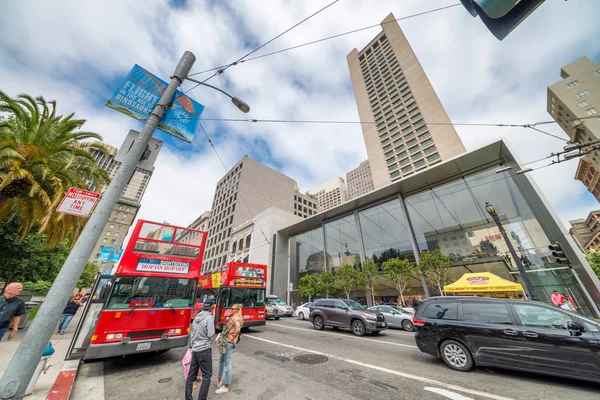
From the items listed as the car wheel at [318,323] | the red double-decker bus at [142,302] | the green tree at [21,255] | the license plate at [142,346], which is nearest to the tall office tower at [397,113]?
the car wheel at [318,323]

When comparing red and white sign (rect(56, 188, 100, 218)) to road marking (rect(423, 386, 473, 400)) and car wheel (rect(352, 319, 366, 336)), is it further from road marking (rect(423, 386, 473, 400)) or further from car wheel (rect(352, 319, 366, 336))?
car wheel (rect(352, 319, 366, 336))

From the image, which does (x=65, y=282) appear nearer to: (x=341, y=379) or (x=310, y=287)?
(x=341, y=379)

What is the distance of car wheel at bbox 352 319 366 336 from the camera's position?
398 inches

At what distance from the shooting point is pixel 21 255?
51.9 ft

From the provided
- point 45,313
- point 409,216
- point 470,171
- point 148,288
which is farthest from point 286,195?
point 45,313

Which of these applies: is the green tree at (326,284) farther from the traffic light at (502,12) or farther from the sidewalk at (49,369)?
the traffic light at (502,12)

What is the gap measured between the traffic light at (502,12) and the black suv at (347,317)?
35.3ft

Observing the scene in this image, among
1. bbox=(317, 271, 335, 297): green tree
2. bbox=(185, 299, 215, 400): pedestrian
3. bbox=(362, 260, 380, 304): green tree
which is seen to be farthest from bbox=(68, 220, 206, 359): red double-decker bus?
bbox=(317, 271, 335, 297): green tree

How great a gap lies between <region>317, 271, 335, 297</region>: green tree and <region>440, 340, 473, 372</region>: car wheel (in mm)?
19115

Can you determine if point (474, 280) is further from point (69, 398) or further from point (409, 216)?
point (69, 398)

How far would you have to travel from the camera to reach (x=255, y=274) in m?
13.3

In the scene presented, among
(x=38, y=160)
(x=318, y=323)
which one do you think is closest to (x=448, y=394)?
(x=318, y=323)

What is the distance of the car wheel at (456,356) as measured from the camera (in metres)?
5.27

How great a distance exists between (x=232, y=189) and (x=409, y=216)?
43.4 m
